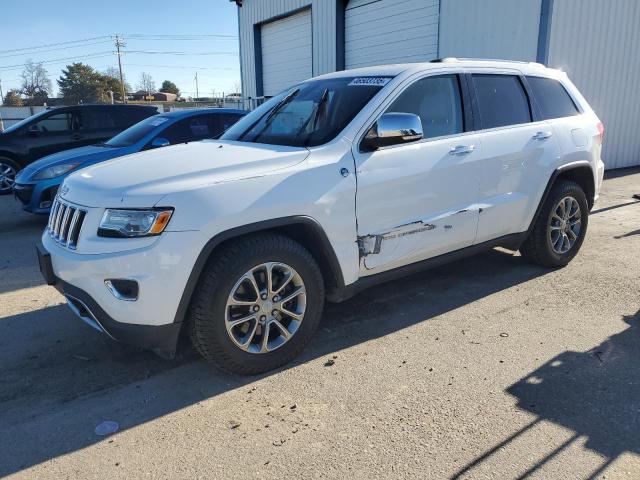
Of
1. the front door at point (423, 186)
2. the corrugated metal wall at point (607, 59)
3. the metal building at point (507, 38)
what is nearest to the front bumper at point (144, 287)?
the front door at point (423, 186)

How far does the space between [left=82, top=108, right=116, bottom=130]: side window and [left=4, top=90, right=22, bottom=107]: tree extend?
73891mm

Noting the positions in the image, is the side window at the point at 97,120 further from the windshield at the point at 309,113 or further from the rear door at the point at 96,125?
the windshield at the point at 309,113

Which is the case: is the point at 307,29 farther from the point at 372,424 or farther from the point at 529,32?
the point at 372,424

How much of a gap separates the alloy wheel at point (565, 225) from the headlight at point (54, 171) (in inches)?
236

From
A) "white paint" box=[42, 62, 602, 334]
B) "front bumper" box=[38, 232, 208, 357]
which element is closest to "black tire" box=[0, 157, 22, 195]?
"white paint" box=[42, 62, 602, 334]

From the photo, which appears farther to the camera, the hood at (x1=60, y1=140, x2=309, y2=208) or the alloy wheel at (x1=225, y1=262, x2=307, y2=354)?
the alloy wheel at (x1=225, y1=262, x2=307, y2=354)

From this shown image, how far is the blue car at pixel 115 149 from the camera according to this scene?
7031 millimetres

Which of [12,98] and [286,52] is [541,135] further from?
[12,98]

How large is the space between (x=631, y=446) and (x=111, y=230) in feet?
9.45

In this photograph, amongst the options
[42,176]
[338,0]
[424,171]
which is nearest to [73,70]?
[338,0]

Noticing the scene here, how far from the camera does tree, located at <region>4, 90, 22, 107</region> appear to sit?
73863mm

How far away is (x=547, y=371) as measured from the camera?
324cm

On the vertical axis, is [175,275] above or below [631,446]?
above

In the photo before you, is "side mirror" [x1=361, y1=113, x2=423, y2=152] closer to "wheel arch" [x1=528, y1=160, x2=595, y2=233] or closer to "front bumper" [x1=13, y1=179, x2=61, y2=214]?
"wheel arch" [x1=528, y1=160, x2=595, y2=233]
